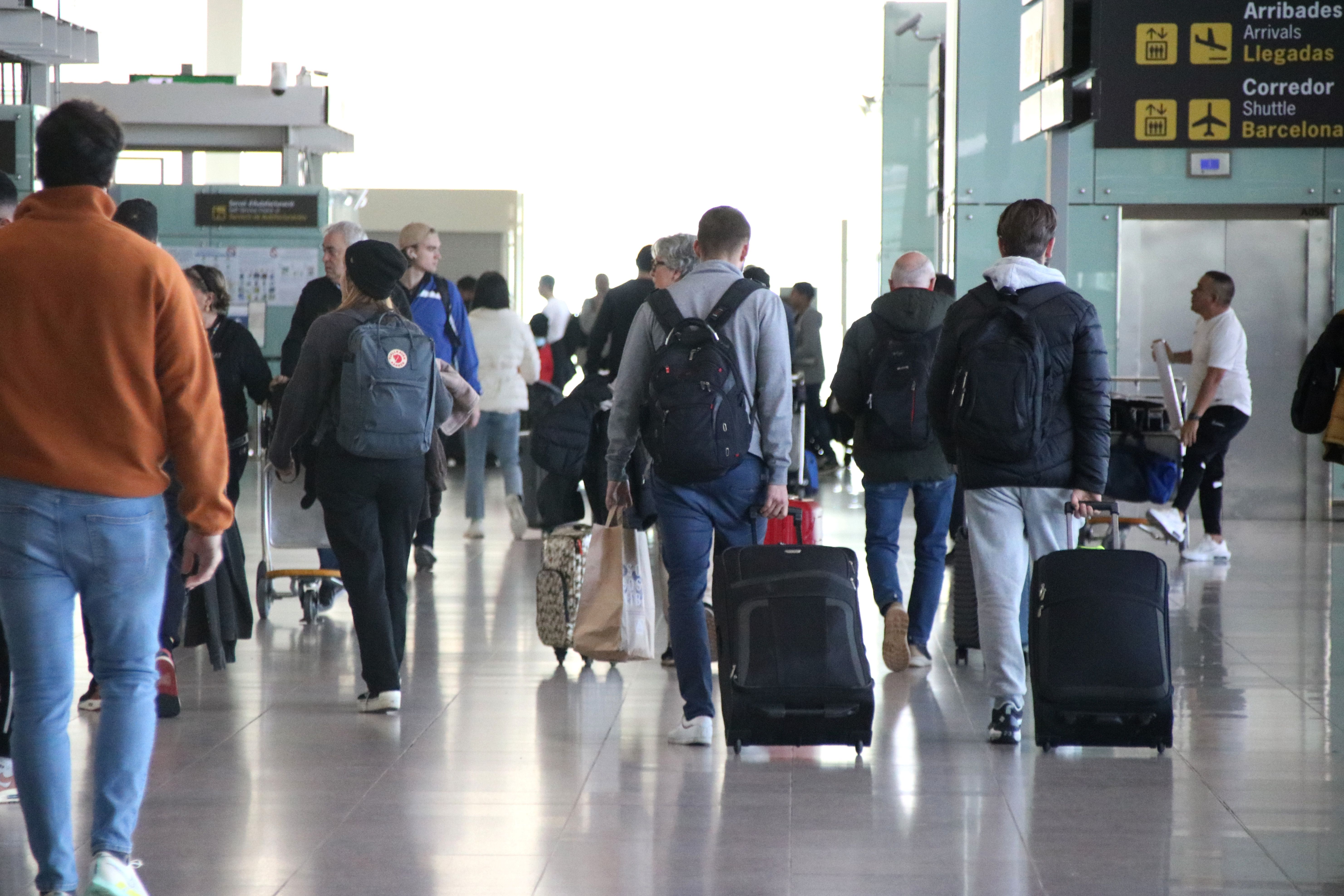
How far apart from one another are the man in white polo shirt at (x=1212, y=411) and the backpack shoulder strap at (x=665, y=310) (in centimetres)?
502

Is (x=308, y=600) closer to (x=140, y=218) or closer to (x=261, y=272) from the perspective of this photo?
(x=140, y=218)

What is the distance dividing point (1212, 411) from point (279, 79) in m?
7.24

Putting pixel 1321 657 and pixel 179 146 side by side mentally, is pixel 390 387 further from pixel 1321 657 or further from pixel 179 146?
pixel 179 146

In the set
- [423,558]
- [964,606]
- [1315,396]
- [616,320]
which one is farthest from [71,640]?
[1315,396]

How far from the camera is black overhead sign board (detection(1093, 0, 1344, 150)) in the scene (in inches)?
422

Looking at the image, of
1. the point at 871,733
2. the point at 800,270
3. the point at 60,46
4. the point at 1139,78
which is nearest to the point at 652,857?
the point at 871,733

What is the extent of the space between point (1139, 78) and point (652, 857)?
8599mm

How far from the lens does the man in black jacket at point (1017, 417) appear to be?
4.59m

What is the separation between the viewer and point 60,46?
31.6 feet

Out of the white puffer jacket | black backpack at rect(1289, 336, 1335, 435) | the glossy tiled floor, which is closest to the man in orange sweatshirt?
the glossy tiled floor

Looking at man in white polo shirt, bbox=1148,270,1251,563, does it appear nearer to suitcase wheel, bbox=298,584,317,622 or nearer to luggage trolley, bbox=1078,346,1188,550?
luggage trolley, bbox=1078,346,1188,550

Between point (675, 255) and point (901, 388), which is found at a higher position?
point (675, 255)

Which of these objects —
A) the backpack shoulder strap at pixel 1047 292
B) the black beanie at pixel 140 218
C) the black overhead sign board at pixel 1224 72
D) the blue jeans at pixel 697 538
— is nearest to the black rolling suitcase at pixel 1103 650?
the backpack shoulder strap at pixel 1047 292

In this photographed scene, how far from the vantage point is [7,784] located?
13.5ft
